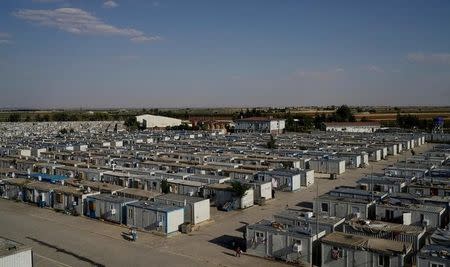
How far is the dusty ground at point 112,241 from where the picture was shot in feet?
50.4

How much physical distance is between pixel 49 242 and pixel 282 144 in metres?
33.4

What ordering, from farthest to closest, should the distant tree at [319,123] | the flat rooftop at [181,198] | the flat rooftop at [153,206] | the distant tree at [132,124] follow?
1. the distant tree at [132,124]
2. the distant tree at [319,123]
3. the flat rooftop at [181,198]
4. the flat rooftop at [153,206]

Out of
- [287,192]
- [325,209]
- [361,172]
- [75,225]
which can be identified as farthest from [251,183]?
[361,172]

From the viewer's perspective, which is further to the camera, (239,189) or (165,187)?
(165,187)

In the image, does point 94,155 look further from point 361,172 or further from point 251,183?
point 361,172

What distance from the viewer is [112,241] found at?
17531 millimetres

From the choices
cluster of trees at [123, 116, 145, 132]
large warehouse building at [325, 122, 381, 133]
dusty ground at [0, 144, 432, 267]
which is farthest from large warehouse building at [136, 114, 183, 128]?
dusty ground at [0, 144, 432, 267]

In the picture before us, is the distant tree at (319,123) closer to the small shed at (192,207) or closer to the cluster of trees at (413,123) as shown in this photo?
the cluster of trees at (413,123)

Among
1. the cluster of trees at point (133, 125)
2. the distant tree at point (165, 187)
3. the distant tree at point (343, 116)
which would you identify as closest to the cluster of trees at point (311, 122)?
the distant tree at point (343, 116)

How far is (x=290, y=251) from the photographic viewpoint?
49.3 feet

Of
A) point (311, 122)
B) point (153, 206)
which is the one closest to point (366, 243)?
point (153, 206)

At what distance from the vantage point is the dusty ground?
15359 millimetres

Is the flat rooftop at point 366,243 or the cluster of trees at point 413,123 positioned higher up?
the cluster of trees at point 413,123

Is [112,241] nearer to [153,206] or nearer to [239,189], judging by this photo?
[153,206]
